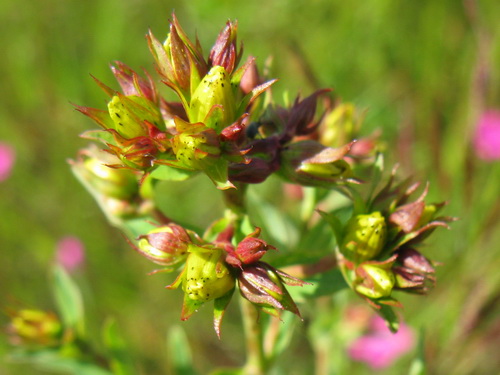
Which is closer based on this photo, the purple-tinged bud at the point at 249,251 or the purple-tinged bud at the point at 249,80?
the purple-tinged bud at the point at 249,251

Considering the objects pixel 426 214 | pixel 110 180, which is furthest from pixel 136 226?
pixel 426 214

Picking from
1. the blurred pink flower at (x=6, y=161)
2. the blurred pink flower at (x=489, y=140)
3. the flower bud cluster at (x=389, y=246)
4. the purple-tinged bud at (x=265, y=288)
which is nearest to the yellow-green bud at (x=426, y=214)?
the flower bud cluster at (x=389, y=246)

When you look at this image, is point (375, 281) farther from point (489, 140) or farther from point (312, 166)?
point (489, 140)

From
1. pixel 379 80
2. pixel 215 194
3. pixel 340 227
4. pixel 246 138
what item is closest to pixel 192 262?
pixel 246 138

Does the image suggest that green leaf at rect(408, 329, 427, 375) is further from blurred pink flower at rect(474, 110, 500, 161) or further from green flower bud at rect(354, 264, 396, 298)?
blurred pink flower at rect(474, 110, 500, 161)

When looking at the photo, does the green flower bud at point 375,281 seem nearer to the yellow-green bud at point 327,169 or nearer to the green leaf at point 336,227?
the green leaf at point 336,227
